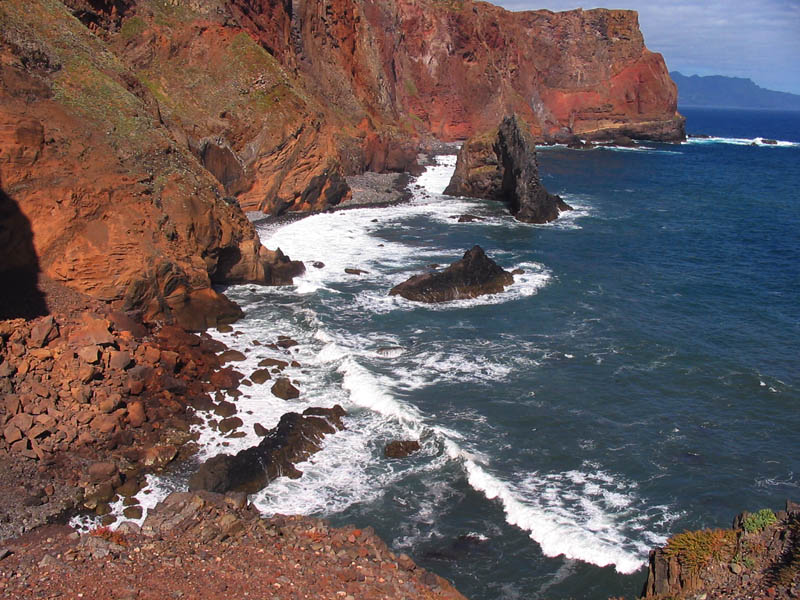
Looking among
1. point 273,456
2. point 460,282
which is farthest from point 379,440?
point 460,282

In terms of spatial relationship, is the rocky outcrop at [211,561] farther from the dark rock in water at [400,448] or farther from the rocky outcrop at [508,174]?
the rocky outcrop at [508,174]

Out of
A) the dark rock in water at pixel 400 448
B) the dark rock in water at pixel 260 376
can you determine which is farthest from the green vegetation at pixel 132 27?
the dark rock in water at pixel 400 448

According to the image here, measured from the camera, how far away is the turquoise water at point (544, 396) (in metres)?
15.9

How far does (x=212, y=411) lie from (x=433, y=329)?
10.5 m

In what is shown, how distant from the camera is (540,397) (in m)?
22.0

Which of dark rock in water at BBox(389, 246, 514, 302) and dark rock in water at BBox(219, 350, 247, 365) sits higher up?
dark rock in water at BBox(389, 246, 514, 302)

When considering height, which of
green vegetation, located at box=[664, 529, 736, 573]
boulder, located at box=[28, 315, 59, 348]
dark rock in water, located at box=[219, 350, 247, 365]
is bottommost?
dark rock in water, located at box=[219, 350, 247, 365]

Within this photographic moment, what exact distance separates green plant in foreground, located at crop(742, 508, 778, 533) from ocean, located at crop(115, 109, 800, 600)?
5.67 meters

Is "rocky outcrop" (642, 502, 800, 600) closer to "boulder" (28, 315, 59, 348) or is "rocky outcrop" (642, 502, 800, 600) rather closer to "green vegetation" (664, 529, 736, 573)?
"green vegetation" (664, 529, 736, 573)

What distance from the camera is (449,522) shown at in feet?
52.6

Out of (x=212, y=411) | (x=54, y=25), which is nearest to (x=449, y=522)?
(x=212, y=411)

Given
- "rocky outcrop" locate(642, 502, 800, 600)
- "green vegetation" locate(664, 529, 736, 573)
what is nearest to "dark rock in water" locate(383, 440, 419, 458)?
"rocky outcrop" locate(642, 502, 800, 600)

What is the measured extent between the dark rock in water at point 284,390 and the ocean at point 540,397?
0.26 metres

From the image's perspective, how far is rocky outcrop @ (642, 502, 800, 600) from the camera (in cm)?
829
